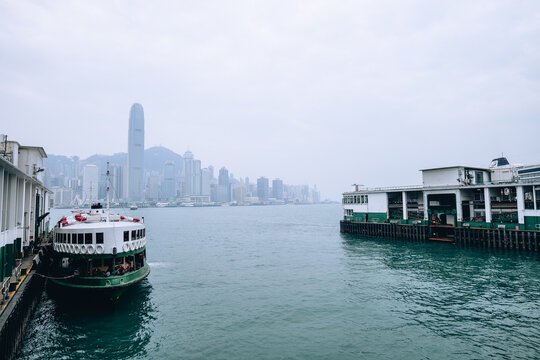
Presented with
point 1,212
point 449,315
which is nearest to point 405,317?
point 449,315

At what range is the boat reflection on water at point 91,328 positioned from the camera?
819 inches

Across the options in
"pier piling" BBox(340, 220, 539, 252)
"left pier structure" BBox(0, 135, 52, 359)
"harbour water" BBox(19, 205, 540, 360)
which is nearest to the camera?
"left pier structure" BBox(0, 135, 52, 359)

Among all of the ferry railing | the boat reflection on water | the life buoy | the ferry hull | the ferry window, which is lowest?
the boat reflection on water

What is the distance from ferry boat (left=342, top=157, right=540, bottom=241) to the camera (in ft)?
178

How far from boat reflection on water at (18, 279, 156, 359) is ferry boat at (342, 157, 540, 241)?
193 ft

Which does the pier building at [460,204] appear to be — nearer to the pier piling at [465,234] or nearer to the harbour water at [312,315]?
the pier piling at [465,234]

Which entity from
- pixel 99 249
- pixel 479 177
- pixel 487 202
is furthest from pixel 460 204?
pixel 99 249

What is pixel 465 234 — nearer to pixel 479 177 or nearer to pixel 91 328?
pixel 479 177

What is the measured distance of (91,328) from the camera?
79.3ft

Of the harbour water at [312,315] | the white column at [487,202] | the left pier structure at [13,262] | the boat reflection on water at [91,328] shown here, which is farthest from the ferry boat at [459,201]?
the left pier structure at [13,262]

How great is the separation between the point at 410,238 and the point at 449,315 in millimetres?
44672

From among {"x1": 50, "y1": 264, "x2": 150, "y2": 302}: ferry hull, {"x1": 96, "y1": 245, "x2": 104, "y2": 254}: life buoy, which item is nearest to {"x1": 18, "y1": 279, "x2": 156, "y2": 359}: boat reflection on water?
{"x1": 50, "y1": 264, "x2": 150, "y2": 302}: ferry hull

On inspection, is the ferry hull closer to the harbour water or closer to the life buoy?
the harbour water

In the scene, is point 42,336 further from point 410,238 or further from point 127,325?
point 410,238
